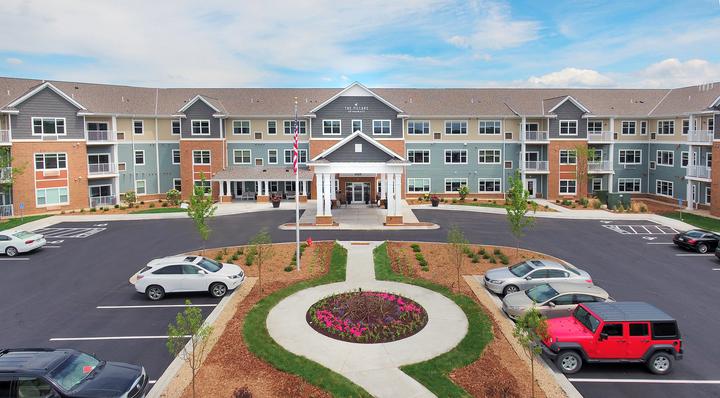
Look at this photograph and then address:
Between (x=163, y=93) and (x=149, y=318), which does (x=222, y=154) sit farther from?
(x=149, y=318)

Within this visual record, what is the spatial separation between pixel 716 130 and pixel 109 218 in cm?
4699

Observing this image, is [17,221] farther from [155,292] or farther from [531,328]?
[531,328]

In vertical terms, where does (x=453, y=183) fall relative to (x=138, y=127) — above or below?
below

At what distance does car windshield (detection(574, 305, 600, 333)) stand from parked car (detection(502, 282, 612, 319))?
65.7 inches

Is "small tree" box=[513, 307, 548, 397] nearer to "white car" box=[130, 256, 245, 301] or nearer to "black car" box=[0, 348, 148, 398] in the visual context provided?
"black car" box=[0, 348, 148, 398]

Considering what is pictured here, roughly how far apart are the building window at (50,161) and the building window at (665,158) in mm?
Result: 53825

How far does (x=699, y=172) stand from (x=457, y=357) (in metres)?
38.8

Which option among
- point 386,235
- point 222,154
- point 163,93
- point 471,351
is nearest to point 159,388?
point 471,351

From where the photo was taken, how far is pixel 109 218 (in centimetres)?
4062

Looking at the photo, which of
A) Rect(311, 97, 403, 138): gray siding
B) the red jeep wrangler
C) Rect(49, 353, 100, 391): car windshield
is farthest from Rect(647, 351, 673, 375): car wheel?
Rect(311, 97, 403, 138): gray siding

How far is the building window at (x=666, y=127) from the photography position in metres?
50.1

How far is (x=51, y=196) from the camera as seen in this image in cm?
4388

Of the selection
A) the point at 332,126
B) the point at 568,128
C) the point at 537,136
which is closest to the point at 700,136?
the point at 568,128

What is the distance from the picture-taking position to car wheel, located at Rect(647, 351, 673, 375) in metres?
14.1
